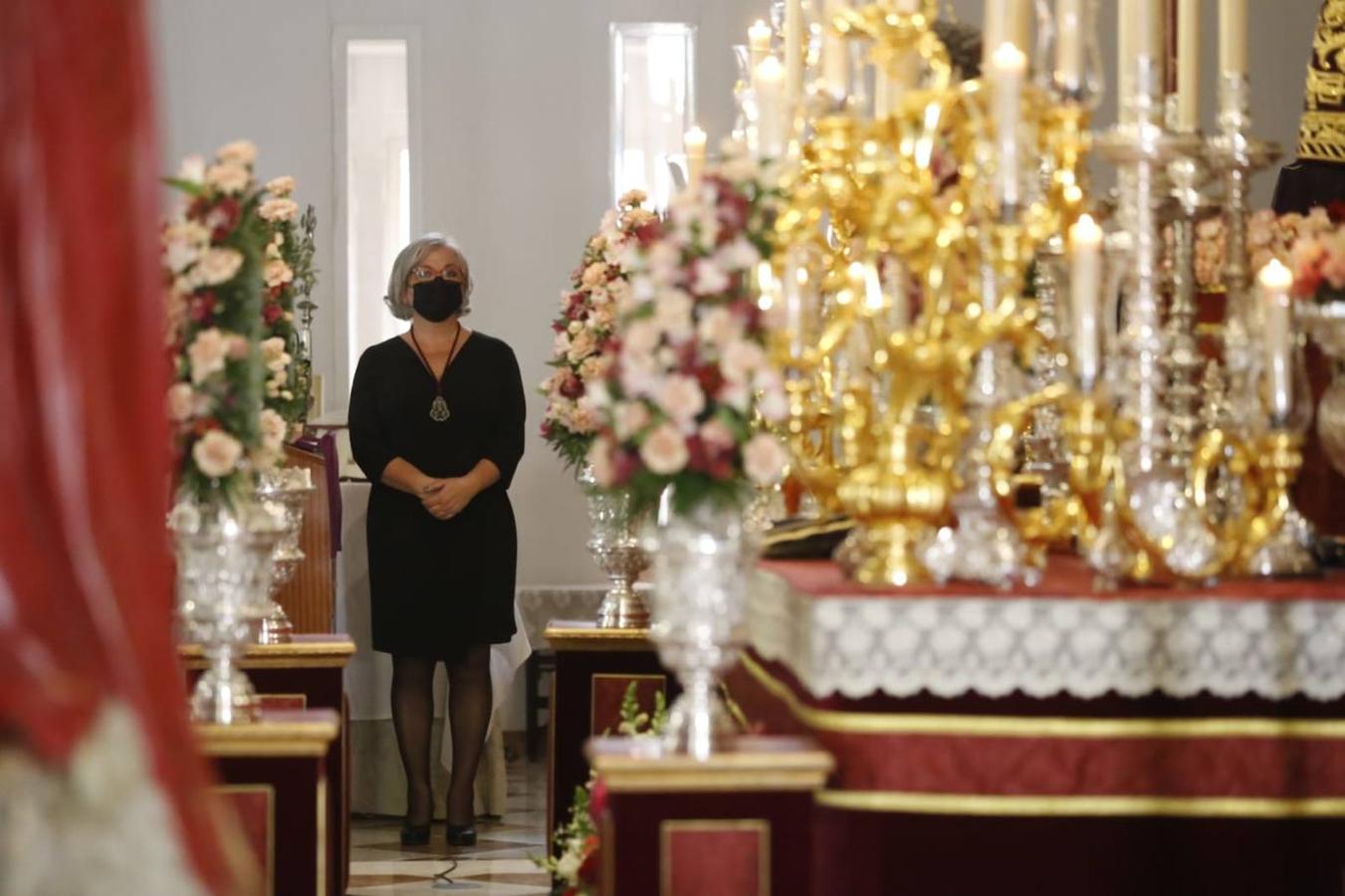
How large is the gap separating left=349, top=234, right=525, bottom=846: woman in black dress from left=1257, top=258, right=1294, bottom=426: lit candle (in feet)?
12.2

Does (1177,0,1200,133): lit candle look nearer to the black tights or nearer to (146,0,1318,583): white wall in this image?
the black tights

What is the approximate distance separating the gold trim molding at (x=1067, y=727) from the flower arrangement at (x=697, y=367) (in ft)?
1.49

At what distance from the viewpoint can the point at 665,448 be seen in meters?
3.81


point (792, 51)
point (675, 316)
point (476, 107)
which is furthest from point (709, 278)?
point (476, 107)

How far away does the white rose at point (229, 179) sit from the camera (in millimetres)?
4422

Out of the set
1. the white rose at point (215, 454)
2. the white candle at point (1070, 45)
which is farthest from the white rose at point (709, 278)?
the white rose at point (215, 454)

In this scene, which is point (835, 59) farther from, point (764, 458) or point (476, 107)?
point (476, 107)

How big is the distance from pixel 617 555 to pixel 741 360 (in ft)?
10.0

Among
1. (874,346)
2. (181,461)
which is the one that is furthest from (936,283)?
(181,461)

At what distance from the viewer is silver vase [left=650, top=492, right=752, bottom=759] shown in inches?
152

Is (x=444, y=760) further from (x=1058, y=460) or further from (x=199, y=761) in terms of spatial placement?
(x=199, y=761)

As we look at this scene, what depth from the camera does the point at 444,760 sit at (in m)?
8.12

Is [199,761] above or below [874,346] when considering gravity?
below

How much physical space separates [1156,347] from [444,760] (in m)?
4.41
